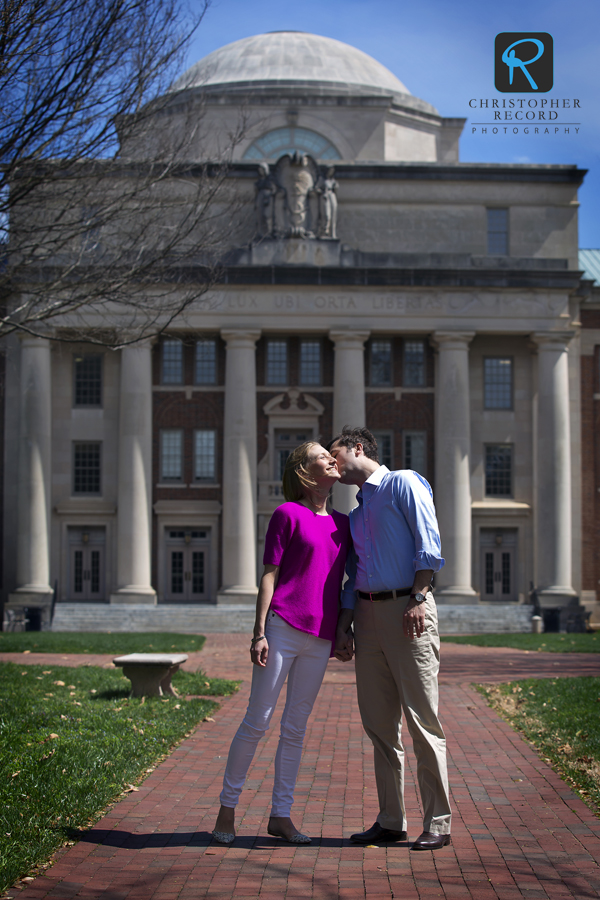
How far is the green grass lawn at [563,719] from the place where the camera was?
27.0 ft

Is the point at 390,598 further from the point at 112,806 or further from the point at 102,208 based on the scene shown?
the point at 102,208

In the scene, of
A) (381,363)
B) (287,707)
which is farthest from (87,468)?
(287,707)

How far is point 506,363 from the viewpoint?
3753cm

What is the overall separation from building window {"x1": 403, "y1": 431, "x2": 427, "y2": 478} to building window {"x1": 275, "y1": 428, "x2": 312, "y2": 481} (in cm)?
368

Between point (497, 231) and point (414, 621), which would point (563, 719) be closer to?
point (414, 621)

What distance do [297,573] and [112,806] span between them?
2.38 metres

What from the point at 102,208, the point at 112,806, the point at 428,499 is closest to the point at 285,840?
the point at 112,806

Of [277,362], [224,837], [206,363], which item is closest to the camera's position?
[224,837]

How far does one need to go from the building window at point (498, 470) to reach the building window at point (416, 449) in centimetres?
253

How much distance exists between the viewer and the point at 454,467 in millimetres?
34844

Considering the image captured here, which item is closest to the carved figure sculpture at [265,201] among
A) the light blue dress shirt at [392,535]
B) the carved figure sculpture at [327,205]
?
the carved figure sculpture at [327,205]

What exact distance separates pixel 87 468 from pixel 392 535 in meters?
31.5

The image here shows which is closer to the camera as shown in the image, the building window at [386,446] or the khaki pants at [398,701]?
the khaki pants at [398,701]

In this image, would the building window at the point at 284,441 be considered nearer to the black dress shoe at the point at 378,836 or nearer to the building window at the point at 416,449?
the building window at the point at 416,449
